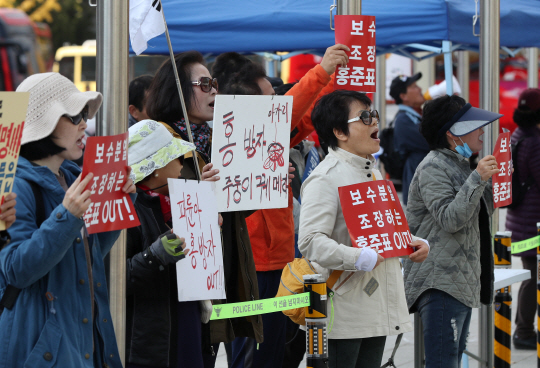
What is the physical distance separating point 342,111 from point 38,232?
1.62 metres

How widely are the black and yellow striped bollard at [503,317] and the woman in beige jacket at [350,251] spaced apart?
1650 millimetres

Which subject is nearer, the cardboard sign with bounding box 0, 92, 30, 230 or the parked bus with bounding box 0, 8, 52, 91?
the cardboard sign with bounding box 0, 92, 30, 230

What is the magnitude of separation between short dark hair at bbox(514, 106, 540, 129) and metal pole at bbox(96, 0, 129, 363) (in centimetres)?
405

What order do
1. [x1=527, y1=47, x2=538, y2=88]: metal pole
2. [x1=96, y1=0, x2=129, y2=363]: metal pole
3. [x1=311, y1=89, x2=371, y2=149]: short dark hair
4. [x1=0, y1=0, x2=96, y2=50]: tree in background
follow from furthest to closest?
[x1=0, y1=0, x2=96, y2=50]: tree in background < [x1=527, y1=47, x2=538, y2=88]: metal pole < [x1=311, y1=89, x2=371, y2=149]: short dark hair < [x1=96, y1=0, x2=129, y2=363]: metal pole

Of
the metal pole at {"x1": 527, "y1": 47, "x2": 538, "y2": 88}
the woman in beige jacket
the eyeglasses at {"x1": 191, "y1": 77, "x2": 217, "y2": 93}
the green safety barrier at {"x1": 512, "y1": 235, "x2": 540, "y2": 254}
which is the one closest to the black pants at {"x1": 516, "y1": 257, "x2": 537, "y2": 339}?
the green safety barrier at {"x1": 512, "y1": 235, "x2": 540, "y2": 254}

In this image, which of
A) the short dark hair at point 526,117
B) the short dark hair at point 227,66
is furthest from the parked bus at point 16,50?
the short dark hair at point 227,66

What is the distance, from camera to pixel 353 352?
318 centimetres

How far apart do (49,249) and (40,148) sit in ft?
1.14

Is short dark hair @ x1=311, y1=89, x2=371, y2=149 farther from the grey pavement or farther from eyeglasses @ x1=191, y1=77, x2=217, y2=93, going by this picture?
the grey pavement

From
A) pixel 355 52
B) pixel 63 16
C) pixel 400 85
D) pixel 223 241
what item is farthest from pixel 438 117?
pixel 63 16

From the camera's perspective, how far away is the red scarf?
2.85 meters

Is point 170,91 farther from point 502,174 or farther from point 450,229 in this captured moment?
point 502,174

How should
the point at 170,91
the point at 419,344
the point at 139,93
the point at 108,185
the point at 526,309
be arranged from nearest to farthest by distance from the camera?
1. the point at 108,185
2. the point at 170,91
3. the point at 419,344
4. the point at 139,93
5. the point at 526,309

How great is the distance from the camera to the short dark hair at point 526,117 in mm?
5844
